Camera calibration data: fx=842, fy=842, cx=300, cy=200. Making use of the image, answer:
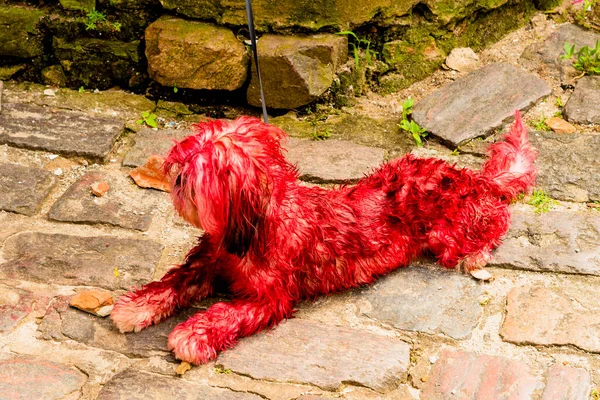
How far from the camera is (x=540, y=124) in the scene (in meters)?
4.86

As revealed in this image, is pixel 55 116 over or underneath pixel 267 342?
over

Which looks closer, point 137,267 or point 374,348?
point 374,348

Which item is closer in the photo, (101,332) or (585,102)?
(101,332)

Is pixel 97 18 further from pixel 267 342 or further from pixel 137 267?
pixel 267 342

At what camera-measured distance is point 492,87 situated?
5090 mm

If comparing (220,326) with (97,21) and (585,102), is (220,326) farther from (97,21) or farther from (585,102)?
(585,102)

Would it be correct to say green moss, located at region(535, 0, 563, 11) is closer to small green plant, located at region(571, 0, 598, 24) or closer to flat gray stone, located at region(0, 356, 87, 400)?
small green plant, located at region(571, 0, 598, 24)

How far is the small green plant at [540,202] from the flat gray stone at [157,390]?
1.85 m

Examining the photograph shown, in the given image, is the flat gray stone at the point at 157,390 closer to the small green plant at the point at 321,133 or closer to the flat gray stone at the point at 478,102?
the small green plant at the point at 321,133

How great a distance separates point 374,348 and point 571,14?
3.21 m

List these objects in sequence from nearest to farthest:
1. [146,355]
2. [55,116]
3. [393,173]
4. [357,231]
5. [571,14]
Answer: [146,355]
[357,231]
[393,173]
[55,116]
[571,14]

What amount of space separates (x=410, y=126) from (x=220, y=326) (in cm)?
196

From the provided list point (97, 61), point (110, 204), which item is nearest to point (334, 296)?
point (110, 204)

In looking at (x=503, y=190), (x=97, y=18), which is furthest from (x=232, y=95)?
(x=503, y=190)
